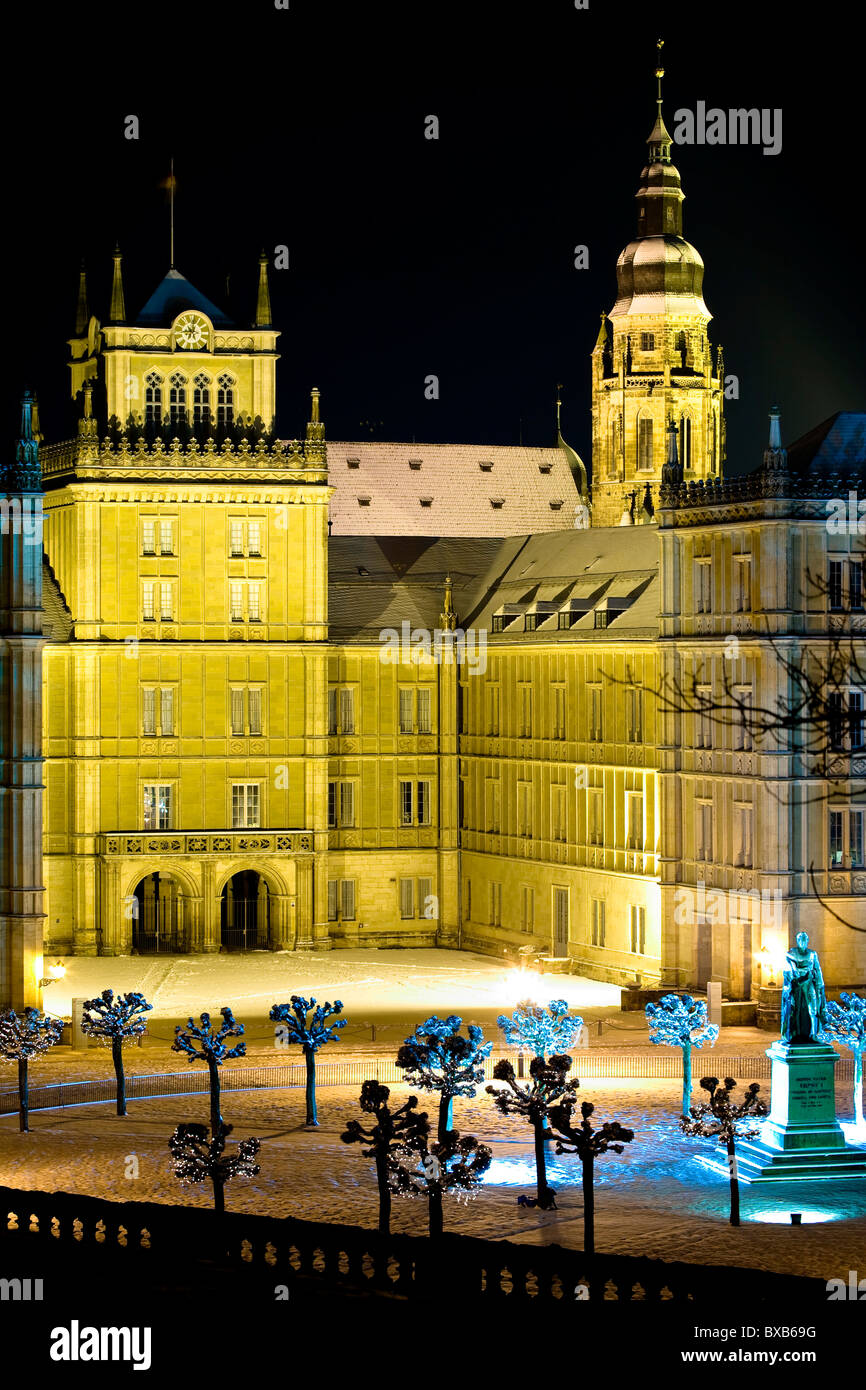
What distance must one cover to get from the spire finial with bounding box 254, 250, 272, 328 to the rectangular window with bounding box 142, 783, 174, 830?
632 inches

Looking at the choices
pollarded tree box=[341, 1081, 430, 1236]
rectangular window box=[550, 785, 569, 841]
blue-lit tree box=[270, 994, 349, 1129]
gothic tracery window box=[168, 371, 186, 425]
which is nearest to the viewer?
pollarded tree box=[341, 1081, 430, 1236]

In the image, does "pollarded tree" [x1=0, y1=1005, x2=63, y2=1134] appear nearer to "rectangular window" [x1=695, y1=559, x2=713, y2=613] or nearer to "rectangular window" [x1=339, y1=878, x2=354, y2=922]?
"rectangular window" [x1=695, y1=559, x2=713, y2=613]

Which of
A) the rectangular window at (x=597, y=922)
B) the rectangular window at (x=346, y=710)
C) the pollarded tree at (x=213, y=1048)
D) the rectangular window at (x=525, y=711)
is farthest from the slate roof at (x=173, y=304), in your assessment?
the pollarded tree at (x=213, y=1048)

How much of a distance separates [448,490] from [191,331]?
17929mm

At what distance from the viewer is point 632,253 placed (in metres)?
136

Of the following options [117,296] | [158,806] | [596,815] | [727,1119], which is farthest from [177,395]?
[727,1119]

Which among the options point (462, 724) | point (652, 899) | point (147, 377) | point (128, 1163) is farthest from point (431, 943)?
point (128, 1163)

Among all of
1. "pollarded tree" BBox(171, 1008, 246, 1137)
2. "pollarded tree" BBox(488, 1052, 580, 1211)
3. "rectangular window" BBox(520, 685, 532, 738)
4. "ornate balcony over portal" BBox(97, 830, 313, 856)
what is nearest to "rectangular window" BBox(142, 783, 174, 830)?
"ornate balcony over portal" BBox(97, 830, 313, 856)

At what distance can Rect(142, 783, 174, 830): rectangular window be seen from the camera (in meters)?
91.8

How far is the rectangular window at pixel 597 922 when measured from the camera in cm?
8575

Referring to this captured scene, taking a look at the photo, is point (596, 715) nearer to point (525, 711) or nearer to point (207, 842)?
point (525, 711)
